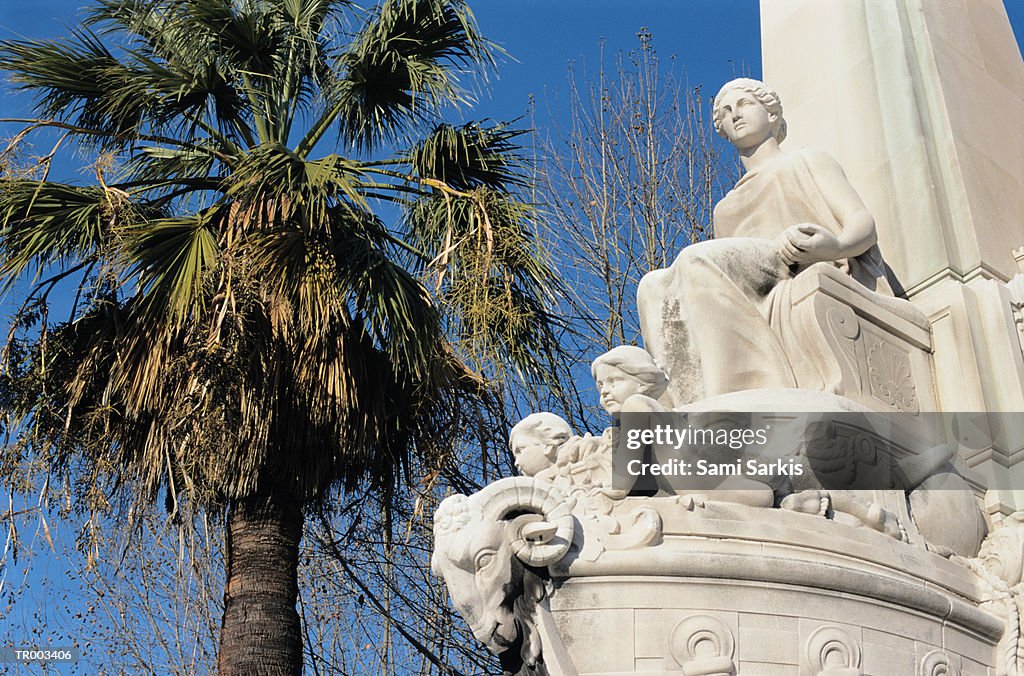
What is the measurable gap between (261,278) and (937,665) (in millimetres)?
5237

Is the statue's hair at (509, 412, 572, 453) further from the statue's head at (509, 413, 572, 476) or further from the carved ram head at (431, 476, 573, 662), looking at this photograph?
the carved ram head at (431, 476, 573, 662)

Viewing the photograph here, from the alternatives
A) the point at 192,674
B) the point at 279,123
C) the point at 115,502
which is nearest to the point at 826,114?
the point at 279,123

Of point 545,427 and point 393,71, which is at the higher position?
point 393,71

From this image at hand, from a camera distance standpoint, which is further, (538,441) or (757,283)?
(757,283)

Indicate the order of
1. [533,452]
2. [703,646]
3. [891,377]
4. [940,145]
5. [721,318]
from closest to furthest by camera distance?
[703,646] → [533,452] → [721,318] → [891,377] → [940,145]

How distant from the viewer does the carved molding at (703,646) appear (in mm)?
3973

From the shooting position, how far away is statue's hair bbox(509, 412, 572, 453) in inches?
185

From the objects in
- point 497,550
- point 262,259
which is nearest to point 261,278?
point 262,259

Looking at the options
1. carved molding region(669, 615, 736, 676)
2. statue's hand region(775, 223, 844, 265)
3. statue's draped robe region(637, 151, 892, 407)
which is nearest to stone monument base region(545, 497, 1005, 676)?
A: carved molding region(669, 615, 736, 676)

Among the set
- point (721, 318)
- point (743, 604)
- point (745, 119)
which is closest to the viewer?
point (743, 604)

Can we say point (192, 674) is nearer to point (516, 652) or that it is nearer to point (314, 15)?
point (314, 15)

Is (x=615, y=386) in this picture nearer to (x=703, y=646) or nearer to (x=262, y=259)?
(x=703, y=646)

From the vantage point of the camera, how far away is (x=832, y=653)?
4.17 m

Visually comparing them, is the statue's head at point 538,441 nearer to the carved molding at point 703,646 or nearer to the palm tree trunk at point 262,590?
the carved molding at point 703,646
